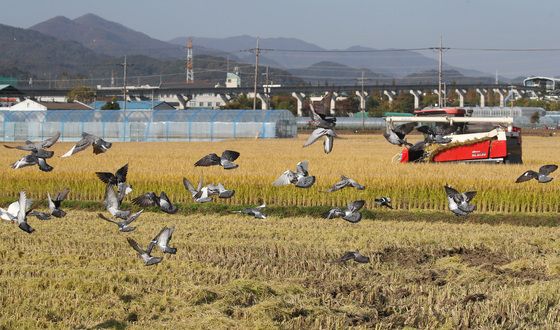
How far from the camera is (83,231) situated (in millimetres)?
14461

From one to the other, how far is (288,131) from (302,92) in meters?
60.6

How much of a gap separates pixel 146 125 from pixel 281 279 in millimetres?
46979

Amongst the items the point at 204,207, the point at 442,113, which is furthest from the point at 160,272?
the point at 442,113

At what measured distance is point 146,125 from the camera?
5659 cm

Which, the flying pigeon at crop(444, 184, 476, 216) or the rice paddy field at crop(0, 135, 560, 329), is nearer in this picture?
the rice paddy field at crop(0, 135, 560, 329)

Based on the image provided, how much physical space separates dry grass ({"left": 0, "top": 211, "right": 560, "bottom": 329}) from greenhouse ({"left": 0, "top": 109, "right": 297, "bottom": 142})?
135 feet

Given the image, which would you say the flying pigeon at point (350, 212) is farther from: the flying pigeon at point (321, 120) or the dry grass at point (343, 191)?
the dry grass at point (343, 191)

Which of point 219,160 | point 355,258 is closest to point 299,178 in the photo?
point 219,160

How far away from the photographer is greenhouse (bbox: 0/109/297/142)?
5494 cm

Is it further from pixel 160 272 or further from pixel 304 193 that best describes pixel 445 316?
pixel 304 193

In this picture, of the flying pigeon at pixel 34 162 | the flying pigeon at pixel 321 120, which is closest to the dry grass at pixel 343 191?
the flying pigeon at pixel 321 120

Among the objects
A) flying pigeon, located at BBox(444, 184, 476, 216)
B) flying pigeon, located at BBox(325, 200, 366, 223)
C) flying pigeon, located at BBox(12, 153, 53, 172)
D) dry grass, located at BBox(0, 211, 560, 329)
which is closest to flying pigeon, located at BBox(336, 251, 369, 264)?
dry grass, located at BBox(0, 211, 560, 329)

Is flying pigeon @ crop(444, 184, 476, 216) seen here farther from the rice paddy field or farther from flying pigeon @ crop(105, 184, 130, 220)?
flying pigeon @ crop(105, 184, 130, 220)

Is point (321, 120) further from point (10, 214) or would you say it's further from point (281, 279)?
point (10, 214)
